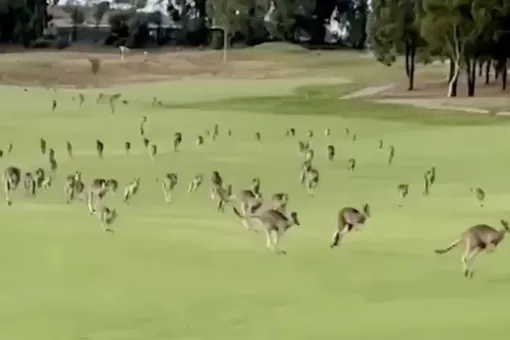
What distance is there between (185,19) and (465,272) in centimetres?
9437

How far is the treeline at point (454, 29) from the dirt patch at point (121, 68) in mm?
14829

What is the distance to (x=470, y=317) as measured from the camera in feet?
34.8

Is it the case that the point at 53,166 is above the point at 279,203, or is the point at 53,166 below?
below

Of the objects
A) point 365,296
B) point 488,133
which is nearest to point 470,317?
point 365,296

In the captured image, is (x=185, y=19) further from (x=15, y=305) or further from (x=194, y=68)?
(x=15, y=305)

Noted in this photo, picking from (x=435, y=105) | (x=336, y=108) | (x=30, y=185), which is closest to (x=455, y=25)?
(x=435, y=105)

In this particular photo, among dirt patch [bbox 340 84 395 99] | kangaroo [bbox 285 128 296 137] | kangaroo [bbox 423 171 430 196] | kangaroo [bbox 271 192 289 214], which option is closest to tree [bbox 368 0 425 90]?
dirt patch [bbox 340 84 395 99]

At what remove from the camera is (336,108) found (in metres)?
47.4

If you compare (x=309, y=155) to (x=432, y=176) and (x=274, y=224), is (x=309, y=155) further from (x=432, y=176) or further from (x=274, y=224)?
(x=274, y=224)

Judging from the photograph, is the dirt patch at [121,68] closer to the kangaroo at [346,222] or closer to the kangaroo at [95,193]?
the kangaroo at [95,193]

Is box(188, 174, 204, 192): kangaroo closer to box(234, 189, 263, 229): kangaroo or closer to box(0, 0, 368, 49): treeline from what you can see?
box(234, 189, 263, 229): kangaroo

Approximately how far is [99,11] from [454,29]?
59.4m

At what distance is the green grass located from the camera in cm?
1037

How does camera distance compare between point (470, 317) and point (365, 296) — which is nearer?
point (470, 317)
